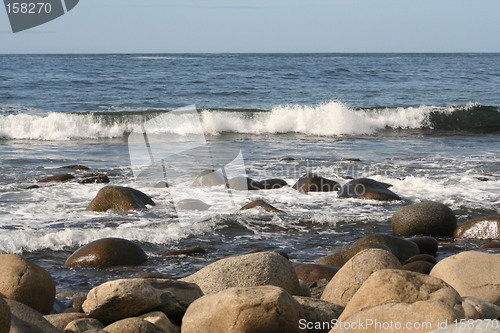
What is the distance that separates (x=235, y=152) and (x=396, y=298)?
509 inches

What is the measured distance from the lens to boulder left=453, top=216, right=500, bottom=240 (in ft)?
27.3

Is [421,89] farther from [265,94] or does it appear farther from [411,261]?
[411,261]

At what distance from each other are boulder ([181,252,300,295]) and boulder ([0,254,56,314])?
105 centimetres

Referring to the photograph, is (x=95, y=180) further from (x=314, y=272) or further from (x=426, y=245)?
(x=314, y=272)

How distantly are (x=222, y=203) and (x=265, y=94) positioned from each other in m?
19.8

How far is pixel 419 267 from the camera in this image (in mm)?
6406

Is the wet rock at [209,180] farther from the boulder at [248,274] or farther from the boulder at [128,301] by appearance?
the boulder at [128,301]

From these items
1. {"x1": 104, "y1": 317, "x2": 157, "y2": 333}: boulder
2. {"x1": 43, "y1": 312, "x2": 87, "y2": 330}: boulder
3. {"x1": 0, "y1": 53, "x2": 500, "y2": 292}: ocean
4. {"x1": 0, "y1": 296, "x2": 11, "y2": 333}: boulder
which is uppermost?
{"x1": 0, "y1": 296, "x2": 11, "y2": 333}: boulder

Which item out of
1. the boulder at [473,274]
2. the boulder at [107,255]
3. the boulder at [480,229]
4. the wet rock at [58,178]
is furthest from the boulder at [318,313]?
the wet rock at [58,178]

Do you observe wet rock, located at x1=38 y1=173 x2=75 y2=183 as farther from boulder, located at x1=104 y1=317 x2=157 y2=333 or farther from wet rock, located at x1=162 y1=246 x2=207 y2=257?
boulder, located at x1=104 y1=317 x2=157 y2=333

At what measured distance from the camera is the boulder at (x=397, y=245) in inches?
283

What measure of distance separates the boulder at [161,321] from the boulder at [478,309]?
1.80m

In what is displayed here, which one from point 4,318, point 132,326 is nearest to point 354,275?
point 132,326

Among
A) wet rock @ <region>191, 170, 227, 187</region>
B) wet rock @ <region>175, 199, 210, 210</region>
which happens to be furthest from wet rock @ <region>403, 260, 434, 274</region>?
wet rock @ <region>191, 170, 227, 187</region>
